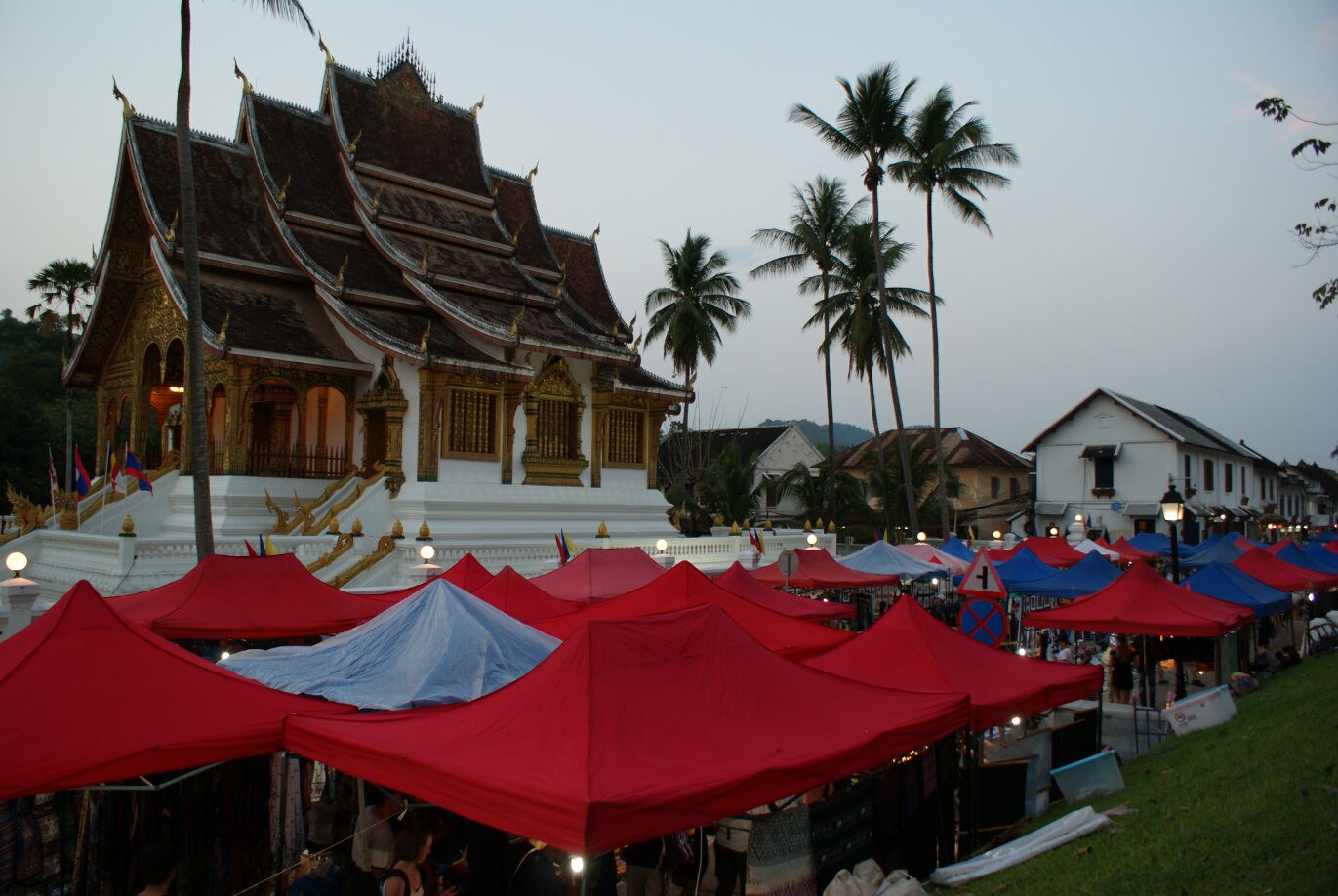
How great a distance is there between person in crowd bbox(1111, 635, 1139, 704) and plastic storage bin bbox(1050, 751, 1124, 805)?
19.7 feet

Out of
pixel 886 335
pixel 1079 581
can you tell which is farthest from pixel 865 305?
pixel 1079 581

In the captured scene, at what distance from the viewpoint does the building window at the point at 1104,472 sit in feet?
153

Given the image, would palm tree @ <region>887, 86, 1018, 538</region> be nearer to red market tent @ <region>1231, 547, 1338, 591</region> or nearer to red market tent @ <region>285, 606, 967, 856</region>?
red market tent @ <region>1231, 547, 1338, 591</region>

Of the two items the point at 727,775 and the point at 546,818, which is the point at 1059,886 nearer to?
the point at 727,775

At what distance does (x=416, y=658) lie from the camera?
8.28m

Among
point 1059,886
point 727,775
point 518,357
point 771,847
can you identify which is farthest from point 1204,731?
point 518,357

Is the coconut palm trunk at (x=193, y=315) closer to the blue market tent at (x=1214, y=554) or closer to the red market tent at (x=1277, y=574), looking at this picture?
the red market tent at (x=1277, y=574)

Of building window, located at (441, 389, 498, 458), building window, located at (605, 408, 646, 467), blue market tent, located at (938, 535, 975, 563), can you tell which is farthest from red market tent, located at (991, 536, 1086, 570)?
building window, located at (441, 389, 498, 458)

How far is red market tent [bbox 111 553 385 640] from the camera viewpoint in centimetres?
1106

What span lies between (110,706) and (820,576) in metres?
13.8

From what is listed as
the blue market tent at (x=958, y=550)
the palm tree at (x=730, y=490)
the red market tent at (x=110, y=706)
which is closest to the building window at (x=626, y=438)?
the blue market tent at (x=958, y=550)

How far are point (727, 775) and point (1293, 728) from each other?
6.90 meters

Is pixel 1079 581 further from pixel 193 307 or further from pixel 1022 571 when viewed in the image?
pixel 193 307

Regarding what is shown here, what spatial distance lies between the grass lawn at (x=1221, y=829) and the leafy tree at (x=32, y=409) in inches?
1327
